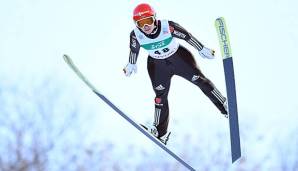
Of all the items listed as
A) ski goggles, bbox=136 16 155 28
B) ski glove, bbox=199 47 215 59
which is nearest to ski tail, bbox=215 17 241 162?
ski glove, bbox=199 47 215 59

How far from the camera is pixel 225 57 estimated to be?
24.2ft

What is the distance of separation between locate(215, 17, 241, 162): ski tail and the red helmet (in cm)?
82

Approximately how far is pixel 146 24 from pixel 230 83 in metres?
1.27

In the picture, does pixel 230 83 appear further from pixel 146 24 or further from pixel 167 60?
pixel 146 24

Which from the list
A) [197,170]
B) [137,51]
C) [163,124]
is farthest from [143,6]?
[197,170]

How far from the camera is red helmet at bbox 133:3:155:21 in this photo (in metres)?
7.27

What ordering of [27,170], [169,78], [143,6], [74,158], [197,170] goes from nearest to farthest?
1. [143,6]
2. [169,78]
3. [197,170]
4. [27,170]
5. [74,158]

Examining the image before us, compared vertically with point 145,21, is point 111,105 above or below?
below

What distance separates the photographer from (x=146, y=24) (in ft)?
24.1

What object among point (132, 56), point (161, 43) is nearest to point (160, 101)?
point (132, 56)

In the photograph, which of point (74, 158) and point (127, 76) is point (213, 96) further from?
point (74, 158)

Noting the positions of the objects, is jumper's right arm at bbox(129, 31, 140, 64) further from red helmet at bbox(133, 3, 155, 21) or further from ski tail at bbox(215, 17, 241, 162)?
ski tail at bbox(215, 17, 241, 162)

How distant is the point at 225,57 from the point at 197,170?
1.95 meters

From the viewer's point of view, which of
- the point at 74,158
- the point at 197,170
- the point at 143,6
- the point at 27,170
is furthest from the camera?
the point at 74,158
